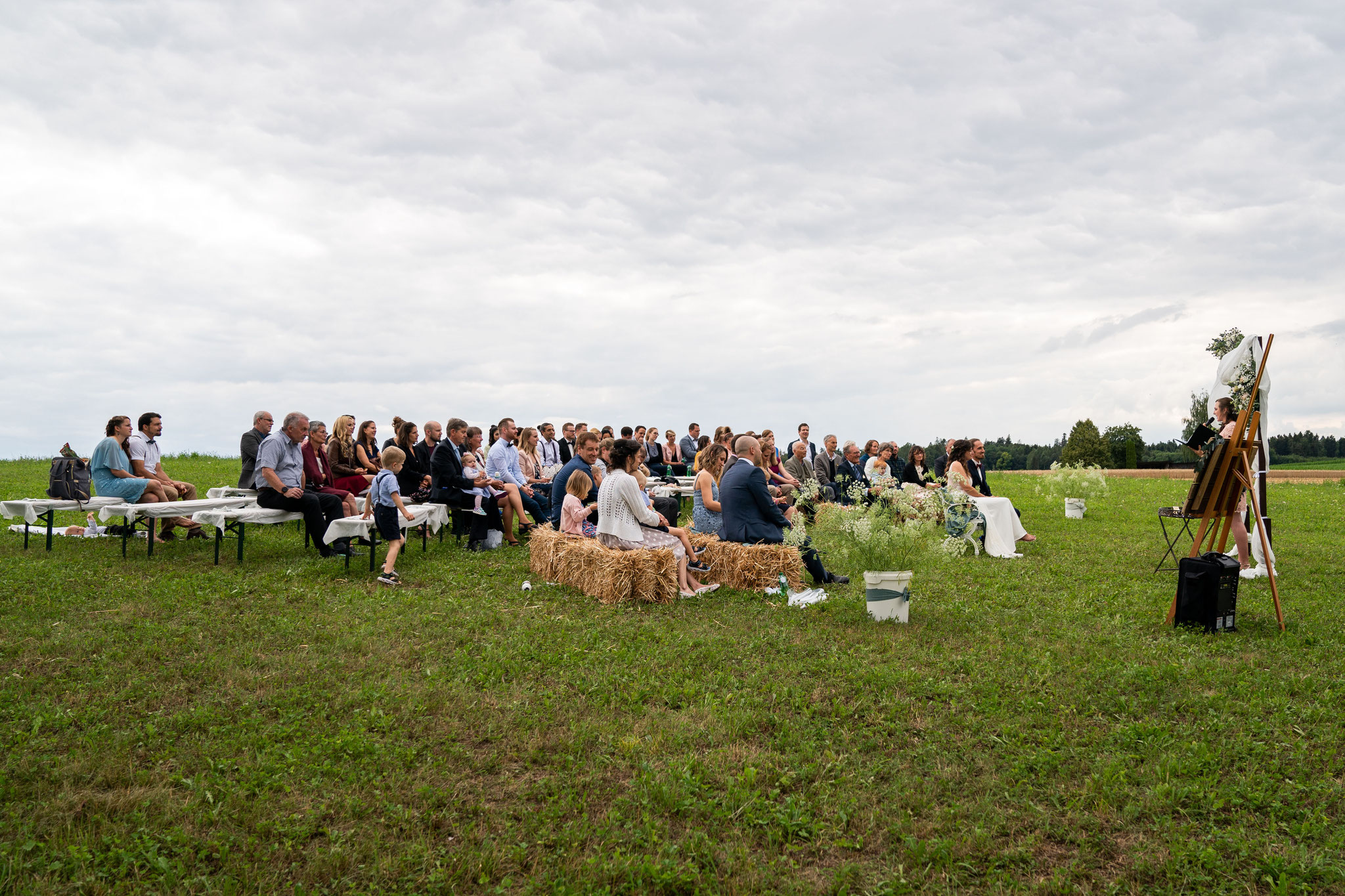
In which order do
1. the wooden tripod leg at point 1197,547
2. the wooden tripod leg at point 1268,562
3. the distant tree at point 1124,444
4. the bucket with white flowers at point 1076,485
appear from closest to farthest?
the wooden tripod leg at point 1268,562 < the wooden tripod leg at point 1197,547 < the bucket with white flowers at point 1076,485 < the distant tree at point 1124,444

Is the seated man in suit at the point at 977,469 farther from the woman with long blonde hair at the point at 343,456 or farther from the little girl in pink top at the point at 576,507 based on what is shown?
the woman with long blonde hair at the point at 343,456

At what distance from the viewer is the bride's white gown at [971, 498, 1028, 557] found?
10352 millimetres

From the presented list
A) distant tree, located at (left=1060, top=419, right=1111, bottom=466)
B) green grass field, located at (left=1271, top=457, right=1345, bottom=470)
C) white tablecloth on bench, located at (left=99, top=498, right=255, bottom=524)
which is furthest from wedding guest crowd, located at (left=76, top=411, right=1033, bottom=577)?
distant tree, located at (left=1060, top=419, right=1111, bottom=466)

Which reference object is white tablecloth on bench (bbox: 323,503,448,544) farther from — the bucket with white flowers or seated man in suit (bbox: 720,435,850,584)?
the bucket with white flowers

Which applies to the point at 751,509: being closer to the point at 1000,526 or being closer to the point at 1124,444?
the point at 1000,526

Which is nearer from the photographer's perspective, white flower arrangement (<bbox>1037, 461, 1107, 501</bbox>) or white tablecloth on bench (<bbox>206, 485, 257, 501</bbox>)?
white tablecloth on bench (<bbox>206, 485, 257, 501</bbox>)

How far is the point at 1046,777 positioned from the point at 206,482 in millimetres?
21663

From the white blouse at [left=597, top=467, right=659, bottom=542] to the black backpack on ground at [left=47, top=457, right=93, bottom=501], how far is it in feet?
22.7

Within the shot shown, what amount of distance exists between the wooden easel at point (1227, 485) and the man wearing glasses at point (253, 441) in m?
10.6

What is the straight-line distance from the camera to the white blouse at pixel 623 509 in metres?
7.66

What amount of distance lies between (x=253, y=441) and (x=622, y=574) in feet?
21.2

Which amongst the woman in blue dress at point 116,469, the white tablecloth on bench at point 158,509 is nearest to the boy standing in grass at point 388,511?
the white tablecloth on bench at point 158,509

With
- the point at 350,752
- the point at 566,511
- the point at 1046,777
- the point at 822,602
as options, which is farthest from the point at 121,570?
the point at 1046,777

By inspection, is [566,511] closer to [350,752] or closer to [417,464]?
[417,464]
